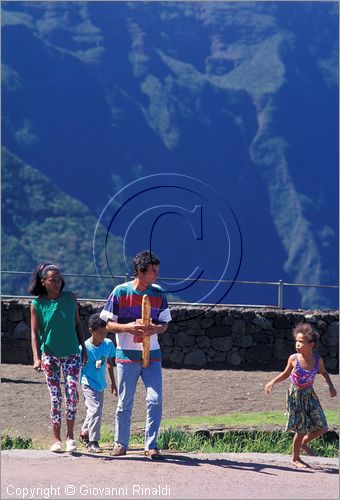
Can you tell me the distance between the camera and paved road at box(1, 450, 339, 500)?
599 centimetres

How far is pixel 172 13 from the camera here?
10019cm

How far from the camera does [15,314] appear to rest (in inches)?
626

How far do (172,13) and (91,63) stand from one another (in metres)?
13.7

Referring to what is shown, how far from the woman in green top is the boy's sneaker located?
205 millimetres

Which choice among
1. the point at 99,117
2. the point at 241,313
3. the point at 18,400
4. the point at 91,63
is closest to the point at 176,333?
the point at 241,313

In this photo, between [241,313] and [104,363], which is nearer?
[104,363]

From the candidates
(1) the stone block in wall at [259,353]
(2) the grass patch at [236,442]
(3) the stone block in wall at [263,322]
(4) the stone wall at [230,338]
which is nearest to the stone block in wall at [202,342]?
(4) the stone wall at [230,338]

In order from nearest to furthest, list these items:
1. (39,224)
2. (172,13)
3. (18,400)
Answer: (18,400), (39,224), (172,13)

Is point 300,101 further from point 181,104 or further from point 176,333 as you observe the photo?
point 176,333

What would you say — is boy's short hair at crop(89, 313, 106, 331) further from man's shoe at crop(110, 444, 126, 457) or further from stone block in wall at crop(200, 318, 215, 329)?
stone block in wall at crop(200, 318, 215, 329)

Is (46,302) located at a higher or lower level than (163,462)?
higher

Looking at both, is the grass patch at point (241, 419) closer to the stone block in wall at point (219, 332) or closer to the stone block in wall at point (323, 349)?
the stone block in wall at point (323, 349)

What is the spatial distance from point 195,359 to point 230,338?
585mm

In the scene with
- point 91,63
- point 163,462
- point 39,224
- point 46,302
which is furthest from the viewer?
point 91,63
